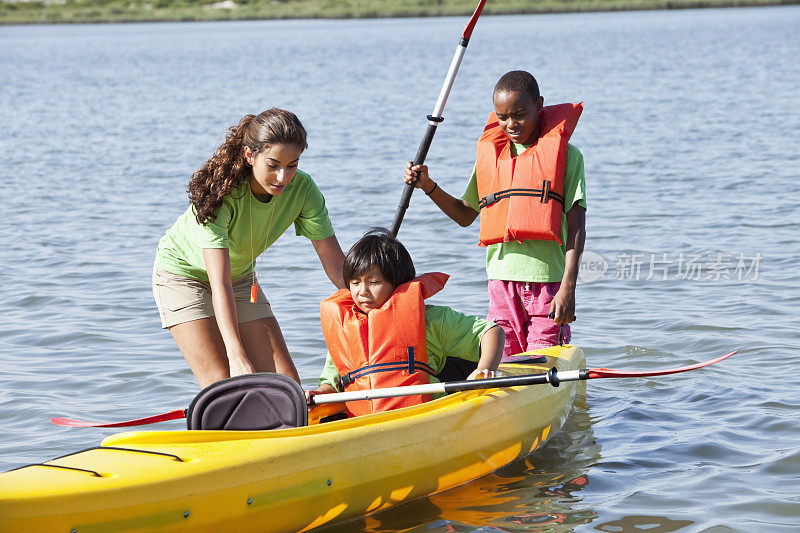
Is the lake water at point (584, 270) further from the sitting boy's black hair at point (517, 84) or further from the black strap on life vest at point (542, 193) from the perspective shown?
the sitting boy's black hair at point (517, 84)

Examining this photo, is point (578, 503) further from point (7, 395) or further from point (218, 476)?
point (7, 395)

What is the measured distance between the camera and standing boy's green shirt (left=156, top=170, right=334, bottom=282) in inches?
155

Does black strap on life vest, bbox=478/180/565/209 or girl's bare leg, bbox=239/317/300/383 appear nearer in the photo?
girl's bare leg, bbox=239/317/300/383

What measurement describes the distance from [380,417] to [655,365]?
2.67 metres

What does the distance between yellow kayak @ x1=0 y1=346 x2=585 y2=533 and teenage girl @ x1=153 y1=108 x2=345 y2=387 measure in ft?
1.58

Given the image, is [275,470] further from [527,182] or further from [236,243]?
[527,182]

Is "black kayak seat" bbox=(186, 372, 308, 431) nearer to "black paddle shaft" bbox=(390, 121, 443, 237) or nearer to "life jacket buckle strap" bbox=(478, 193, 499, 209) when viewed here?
"black paddle shaft" bbox=(390, 121, 443, 237)

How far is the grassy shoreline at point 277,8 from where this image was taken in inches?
2133

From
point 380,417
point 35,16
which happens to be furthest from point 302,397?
point 35,16

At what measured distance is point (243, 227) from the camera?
4.01 metres

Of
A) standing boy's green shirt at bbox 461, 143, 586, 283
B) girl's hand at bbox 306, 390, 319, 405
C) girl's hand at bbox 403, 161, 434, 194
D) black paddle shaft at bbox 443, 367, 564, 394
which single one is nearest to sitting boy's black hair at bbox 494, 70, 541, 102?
standing boy's green shirt at bbox 461, 143, 586, 283

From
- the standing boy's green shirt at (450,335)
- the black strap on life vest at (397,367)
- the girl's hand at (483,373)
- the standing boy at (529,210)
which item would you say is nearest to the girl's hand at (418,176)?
the standing boy at (529,210)

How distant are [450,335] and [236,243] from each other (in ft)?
3.10

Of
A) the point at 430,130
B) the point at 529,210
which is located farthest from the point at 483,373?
the point at 430,130
